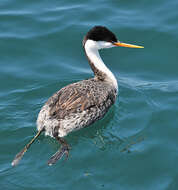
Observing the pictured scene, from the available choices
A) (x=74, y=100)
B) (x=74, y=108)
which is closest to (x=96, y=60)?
(x=74, y=100)

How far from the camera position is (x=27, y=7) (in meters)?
12.8

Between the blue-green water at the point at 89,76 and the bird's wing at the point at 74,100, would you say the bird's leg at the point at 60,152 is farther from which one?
the bird's wing at the point at 74,100

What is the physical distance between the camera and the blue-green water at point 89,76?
727cm

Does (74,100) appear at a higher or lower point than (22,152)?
higher

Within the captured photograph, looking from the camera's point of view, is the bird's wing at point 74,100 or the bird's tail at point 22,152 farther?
the bird's wing at point 74,100

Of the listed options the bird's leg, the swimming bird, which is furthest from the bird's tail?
the bird's leg

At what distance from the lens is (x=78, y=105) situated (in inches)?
324

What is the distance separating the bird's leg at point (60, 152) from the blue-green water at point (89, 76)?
0.37ft

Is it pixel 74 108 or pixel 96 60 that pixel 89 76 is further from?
pixel 74 108

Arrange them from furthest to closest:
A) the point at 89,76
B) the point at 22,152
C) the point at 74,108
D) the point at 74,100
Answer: the point at 89,76
the point at 74,100
the point at 74,108
the point at 22,152

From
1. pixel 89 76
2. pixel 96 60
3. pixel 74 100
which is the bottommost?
pixel 89 76

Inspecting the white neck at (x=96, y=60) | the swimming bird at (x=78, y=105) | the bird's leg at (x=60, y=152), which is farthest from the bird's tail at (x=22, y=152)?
the white neck at (x=96, y=60)

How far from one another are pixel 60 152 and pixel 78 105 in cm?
100

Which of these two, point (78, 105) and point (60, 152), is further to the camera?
point (78, 105)
